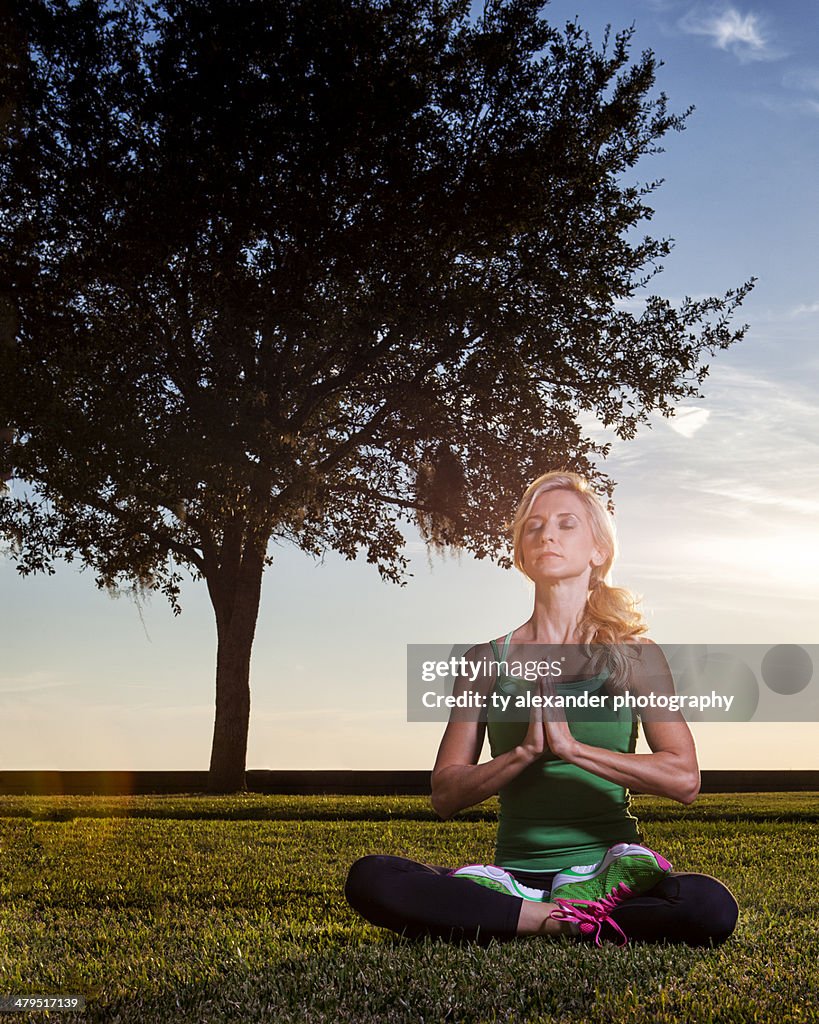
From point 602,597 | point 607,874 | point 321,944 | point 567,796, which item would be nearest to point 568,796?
point 567,796

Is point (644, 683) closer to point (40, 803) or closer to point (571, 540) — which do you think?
point (571, 540)

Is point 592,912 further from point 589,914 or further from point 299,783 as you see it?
point 299,783

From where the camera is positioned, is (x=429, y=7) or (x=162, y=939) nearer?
(x=162, y=939)

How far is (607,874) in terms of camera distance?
457cm

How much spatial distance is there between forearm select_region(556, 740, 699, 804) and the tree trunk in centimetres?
1418

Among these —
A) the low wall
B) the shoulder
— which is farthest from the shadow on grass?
the low wall

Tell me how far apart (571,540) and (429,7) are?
641 inches

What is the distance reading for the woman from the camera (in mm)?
4551

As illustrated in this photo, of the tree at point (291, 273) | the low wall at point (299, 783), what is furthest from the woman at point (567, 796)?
the low wall at point (299, 783)

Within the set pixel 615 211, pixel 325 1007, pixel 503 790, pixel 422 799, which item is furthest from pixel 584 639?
pixel 615 211

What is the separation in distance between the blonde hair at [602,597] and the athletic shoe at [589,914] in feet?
3.20

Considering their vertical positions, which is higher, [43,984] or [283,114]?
[283,114]

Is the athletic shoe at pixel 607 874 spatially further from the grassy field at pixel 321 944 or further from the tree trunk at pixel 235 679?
the tree trunk at pixel 235 679

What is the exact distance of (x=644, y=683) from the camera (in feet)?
15.2
